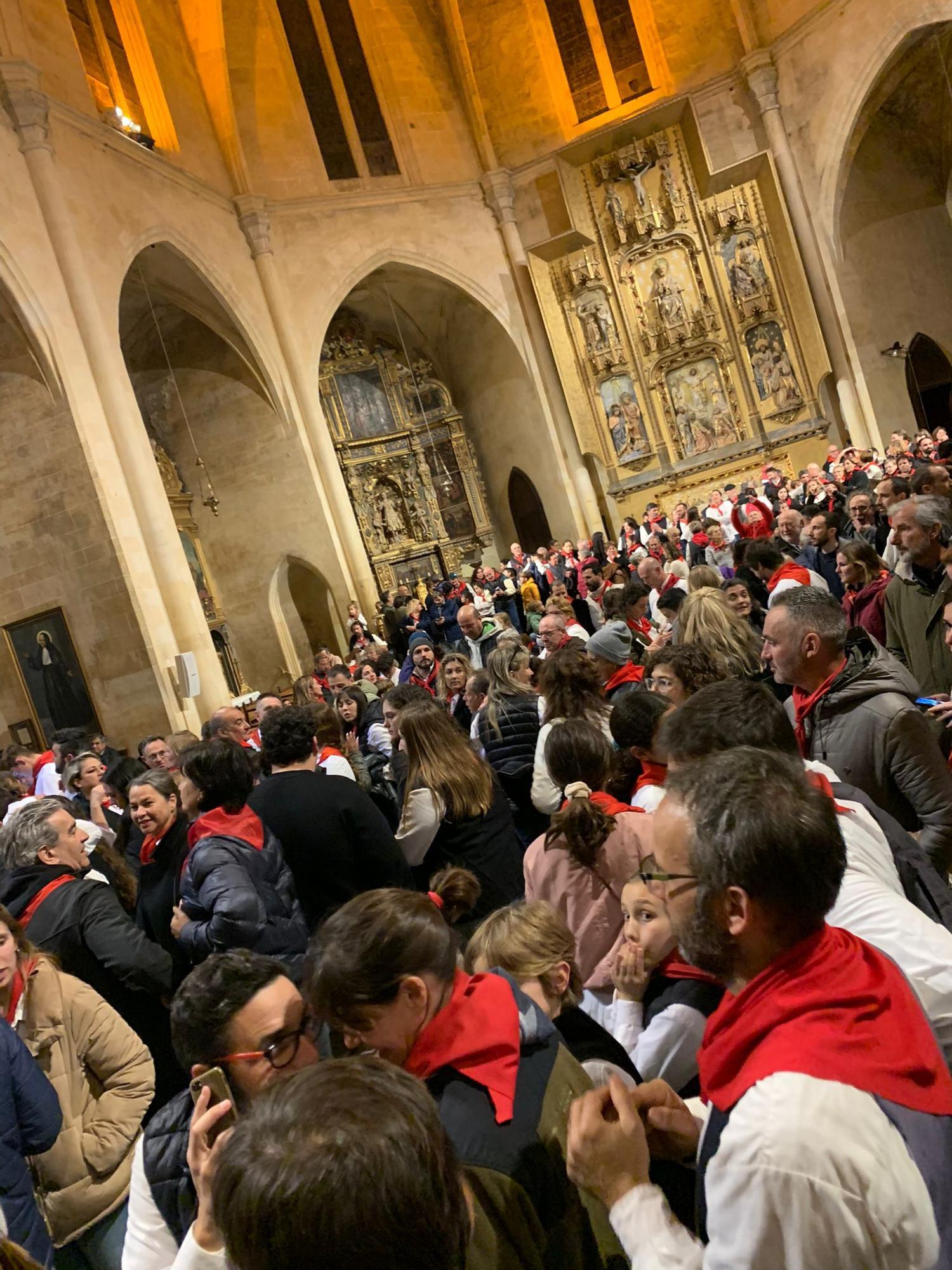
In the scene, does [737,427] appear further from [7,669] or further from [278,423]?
[7,669]

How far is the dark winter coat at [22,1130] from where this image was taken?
224 cm

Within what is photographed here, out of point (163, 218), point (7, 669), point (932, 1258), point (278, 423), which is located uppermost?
point (163, 218)

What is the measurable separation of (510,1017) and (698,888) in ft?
1.17

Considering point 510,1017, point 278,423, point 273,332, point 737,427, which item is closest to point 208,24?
point 273,332

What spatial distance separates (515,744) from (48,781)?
14.3 feet

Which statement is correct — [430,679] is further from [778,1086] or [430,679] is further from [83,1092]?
[778,1086]

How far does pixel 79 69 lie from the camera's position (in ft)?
48.3

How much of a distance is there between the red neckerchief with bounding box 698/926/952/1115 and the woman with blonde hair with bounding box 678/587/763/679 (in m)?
2.82

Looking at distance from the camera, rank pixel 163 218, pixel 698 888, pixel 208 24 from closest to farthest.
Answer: pixel 698 888 < pixel 163 218 < pixel 208 24

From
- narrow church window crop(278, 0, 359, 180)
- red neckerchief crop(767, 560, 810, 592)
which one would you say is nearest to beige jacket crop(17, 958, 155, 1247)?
red neckerchief crop(767, 560, 810, 592)

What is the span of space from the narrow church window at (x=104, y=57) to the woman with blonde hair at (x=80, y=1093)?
53.4 feet

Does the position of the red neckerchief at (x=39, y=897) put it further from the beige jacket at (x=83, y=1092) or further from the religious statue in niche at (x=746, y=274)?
the religious statue in niche at (x=746, y=274)

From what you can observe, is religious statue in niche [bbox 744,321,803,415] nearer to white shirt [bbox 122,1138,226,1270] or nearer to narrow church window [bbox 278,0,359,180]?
narrow church window [bbox 278,0,359,180]

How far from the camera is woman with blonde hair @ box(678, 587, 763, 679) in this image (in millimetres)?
4137
